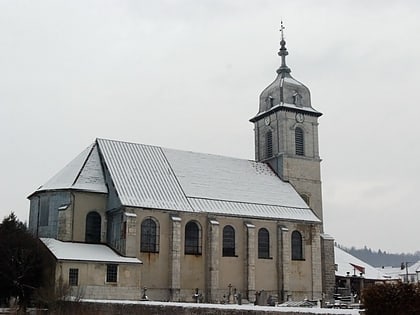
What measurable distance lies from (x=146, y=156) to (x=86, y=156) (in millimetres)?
4949

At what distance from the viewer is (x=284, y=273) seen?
48.1 meters

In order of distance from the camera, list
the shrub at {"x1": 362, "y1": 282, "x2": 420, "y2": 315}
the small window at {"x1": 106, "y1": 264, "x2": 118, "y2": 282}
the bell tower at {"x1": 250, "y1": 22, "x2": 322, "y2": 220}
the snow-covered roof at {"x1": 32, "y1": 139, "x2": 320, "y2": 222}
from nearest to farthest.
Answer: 1. the shrub at {"x1": 362, "y1": 282, "x2": 420, "y2": 315}
2. the small window at {"x1": 106, "y1": 264, "x2": 118, "y2": 282}
3. the snow-covered roof at {"x1": 32, "y1": 139, "x2": 320, "y2": 222}
4. the bell tower at {"x1": 250, "y1": 22, "x2": 322, "y2": 220}

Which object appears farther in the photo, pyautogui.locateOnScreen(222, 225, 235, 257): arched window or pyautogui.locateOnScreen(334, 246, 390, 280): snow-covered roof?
pyautogui.locateOnScreen(334, 246, 390, 280): snow-covered roof

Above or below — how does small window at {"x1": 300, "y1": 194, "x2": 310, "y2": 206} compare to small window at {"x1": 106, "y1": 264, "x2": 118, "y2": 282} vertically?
above

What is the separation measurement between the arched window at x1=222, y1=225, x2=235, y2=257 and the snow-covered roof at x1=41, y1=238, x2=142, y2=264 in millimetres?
8162

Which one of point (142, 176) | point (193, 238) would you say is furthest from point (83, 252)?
point (193, 238)

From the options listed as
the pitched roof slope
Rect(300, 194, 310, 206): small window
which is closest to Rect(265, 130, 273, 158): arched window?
the pitched roof slope

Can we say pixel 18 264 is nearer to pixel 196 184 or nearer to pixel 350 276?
pixel 196 184

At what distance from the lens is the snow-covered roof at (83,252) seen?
38.6 meters

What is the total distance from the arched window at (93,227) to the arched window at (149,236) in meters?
3.34

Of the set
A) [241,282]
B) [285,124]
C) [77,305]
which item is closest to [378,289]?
[77,305]

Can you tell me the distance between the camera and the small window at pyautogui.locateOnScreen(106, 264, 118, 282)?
130 feet

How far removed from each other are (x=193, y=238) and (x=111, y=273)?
25.9 feet

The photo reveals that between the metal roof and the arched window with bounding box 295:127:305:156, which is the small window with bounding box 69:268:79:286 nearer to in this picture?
the metal roof
